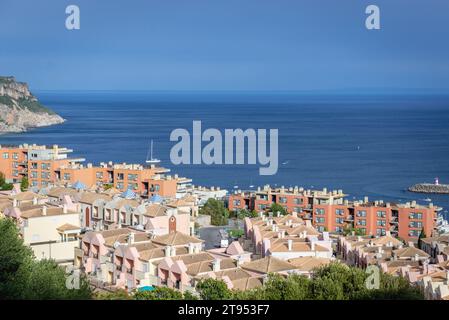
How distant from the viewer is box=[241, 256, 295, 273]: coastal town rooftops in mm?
6512

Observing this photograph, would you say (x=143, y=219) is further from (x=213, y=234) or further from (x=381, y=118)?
(x=381, y=118)

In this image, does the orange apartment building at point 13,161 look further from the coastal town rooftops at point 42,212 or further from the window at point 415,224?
the coastal town rooftops at point 42,212

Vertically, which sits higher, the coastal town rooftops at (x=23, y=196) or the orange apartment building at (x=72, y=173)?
the coastal town rooftops at (x=23, y=196)

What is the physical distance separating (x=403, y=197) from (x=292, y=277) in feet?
55.5

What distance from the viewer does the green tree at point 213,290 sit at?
562 centimetres

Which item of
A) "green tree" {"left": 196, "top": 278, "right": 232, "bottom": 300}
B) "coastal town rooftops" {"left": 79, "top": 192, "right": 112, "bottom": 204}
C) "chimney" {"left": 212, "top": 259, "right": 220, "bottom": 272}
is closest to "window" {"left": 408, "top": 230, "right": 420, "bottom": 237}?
"coastal town rooftops" {"left": 79, "top": 192, "right": 112, "bottom": 204}

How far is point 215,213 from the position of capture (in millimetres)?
13203

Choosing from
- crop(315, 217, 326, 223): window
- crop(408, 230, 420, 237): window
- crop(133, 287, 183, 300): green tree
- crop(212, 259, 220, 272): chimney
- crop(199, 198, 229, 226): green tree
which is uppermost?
crop(133, 287, 183, 300): green tree

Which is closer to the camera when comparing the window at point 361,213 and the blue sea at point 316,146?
the window at point 361,213

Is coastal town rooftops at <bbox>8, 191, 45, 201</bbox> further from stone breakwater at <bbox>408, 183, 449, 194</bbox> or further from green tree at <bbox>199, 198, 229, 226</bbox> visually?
stone breakwater at <bbox>408, 183, 449, 194</bbox>

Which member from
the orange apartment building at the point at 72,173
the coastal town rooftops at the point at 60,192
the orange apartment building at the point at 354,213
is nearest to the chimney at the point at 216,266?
the coastal town rooftops at the point at 60,192

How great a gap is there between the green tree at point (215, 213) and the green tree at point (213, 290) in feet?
22.7

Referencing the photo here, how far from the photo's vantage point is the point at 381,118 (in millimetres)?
55594

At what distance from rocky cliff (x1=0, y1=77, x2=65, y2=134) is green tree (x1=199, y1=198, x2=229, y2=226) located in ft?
115
